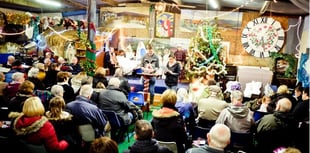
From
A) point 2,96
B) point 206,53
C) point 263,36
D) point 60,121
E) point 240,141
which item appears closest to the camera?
point 60,121

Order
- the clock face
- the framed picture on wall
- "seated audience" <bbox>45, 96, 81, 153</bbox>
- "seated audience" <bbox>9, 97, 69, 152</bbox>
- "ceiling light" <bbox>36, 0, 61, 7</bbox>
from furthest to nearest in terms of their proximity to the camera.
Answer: "ceiling light" <bbox>36, 0, 61, 7</bbox> → the framed picture on wall → the clock face → "seated audience" <bbox>45, 96, 81, 153</bbox> → "seated audience" <bbox>9, 97, 69, 152</bbox>

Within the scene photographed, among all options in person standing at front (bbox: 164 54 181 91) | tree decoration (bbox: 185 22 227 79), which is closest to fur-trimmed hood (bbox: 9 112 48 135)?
person standing at front (bbox: 164 54 181 91)

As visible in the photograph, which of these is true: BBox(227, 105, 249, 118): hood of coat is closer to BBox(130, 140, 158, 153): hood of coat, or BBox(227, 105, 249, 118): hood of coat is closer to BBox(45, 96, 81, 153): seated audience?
BBox(130, 140, 158, 153): hood of coat

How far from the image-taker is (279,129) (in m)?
3.90

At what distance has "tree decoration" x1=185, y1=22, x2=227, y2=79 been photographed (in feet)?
29.2

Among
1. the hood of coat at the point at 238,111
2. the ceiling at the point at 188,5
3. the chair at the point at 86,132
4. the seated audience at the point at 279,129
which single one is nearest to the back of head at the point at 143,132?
the chair at the point at 86,132

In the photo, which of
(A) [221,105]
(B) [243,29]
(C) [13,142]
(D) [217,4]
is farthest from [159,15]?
(C) [13,142]

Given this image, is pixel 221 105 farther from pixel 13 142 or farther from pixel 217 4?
pixel 217 4

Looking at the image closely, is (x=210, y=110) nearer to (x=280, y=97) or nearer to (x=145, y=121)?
(x=280, y=97)

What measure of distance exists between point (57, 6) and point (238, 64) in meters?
7.74

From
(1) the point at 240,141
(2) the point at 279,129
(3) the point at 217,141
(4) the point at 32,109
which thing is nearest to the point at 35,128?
(4) the point at 32,109

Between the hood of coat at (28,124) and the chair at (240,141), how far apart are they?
89.4 inches

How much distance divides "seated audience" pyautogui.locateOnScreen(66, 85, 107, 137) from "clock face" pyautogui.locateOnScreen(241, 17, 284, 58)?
7587 millimetres

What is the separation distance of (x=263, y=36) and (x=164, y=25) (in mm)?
3488
